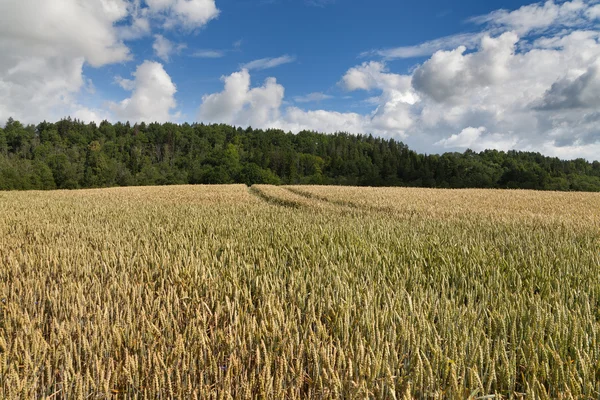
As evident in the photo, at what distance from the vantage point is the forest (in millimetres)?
78562

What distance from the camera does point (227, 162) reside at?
270ft

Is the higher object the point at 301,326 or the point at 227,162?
the point at 227,162

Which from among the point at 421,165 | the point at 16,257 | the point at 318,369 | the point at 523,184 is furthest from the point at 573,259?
the point at 421,165

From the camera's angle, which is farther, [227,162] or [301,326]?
[227,162]

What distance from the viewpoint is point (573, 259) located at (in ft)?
17.5

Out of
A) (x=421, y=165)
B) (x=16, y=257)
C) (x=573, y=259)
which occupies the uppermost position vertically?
(x=421, y=165)

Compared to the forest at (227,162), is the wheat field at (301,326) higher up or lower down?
lower down

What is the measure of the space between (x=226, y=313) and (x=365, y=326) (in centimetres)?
126

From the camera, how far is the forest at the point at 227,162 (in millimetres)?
78562

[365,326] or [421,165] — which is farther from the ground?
[421,165]

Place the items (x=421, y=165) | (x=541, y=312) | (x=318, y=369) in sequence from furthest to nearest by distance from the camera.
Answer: (x=421, y=165)
(x=541, y=312)
(x=318, y=369)

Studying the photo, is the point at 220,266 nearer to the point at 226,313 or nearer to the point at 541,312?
the point at 226,313

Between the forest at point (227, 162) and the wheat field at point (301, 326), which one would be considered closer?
the wheat field at point (301, 326)

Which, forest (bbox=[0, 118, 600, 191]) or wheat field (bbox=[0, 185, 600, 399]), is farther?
forest (bbox=[0, 118, 600, 191])
